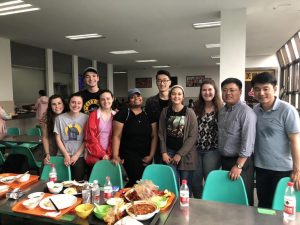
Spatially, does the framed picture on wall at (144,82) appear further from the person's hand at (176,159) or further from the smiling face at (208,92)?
the person's hand at (176,159)

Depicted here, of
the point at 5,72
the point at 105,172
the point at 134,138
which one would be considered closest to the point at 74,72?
the point at 5,72

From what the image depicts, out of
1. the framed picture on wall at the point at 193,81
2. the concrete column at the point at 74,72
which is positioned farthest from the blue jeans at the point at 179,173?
the framed picture on wall at the point at 193,81

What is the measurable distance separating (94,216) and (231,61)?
343 centimetres

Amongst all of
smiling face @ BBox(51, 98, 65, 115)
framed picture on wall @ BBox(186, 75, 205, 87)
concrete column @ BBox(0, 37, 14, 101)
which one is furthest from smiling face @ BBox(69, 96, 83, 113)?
framed picture on wall @ BBox(186, 75, 205, 87)

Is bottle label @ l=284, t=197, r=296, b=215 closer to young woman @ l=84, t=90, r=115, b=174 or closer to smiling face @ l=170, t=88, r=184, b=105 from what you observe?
smiling face @ l=170, t=88, r=184, b=105

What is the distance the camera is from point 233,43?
4016 millimetres

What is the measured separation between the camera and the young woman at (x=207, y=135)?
7.92 feet

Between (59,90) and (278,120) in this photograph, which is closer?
(278,120)

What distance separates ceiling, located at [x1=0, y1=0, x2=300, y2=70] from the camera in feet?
12.8

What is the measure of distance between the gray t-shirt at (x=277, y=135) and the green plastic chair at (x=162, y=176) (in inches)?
30.6

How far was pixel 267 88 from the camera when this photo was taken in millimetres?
1970

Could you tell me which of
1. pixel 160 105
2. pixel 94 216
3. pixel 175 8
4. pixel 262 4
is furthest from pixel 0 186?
pixel 262 4

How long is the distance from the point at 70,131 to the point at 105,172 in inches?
24.8

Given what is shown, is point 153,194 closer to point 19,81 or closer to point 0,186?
point 0,186
